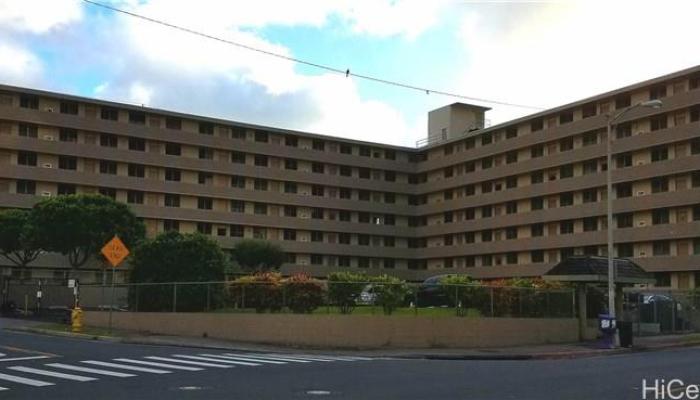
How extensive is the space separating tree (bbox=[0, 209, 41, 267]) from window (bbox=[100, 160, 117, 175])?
1301cm

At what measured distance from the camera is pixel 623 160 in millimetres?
71688

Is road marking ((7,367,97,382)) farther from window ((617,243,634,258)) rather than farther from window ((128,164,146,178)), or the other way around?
window ((128,164,146,178))

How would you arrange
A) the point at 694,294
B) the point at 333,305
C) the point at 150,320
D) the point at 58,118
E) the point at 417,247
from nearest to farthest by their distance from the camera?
the point at 333,305 < the point at 150,320 < the point at 694,294 < the point at 58,118 < the point at 417,247

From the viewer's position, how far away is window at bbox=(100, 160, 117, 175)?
254ft

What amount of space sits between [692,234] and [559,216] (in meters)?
14.5

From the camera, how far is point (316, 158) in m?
89.9

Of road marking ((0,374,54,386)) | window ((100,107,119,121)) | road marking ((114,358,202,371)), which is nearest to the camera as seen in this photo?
road marking ((0,374,54,386))

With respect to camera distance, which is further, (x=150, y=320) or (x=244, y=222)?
(x=244, y=222)

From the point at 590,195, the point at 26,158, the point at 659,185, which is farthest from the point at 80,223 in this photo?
the point at 659,185

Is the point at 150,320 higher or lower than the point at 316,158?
lower

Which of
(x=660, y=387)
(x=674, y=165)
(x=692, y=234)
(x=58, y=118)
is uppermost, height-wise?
(x=58, y=118)

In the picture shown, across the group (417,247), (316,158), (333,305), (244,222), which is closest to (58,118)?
(244,222)

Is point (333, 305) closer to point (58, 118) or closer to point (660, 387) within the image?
point (660, 387)

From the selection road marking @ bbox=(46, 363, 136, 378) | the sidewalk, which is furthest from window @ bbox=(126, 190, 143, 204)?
road marking @ bbox=(46, 363, 136, 378)
